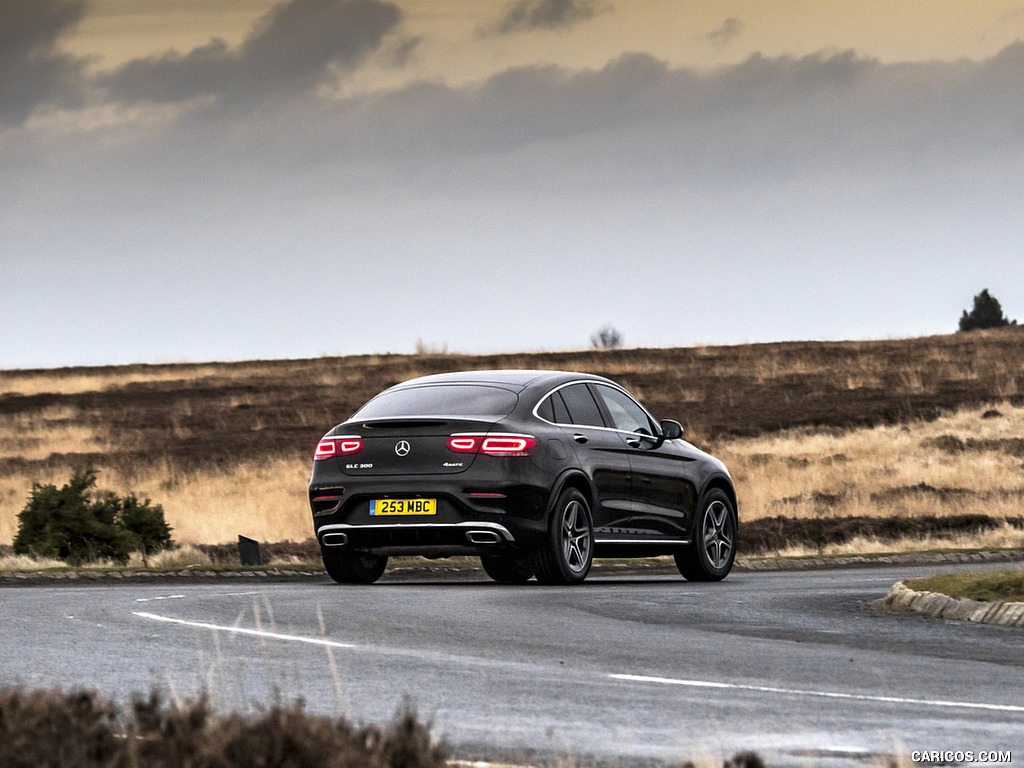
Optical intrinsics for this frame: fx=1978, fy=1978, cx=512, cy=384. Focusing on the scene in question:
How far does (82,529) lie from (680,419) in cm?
2654

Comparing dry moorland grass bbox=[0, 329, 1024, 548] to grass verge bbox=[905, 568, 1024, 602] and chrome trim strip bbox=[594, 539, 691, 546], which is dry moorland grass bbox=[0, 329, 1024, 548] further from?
grass verge bbox=[905, 568, 1024, 602]

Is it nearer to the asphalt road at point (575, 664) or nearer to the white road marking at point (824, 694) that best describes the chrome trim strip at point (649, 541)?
the asphalt road at point (575, 664)

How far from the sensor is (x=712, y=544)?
18609 millimetres

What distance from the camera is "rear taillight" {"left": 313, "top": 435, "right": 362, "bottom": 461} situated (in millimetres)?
16469

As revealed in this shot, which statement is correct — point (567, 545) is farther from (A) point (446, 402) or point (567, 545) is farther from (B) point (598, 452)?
(A) point (446, 402)

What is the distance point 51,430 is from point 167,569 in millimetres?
32743

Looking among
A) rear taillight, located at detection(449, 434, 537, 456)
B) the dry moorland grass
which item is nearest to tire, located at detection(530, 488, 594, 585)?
rear taillight, located at detection(449, 434, 537, 456)

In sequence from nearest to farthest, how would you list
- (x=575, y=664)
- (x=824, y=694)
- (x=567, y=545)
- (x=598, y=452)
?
(x=824, y=694) → (x=575, y=664) → (x=567, y=545) → (x=598, y=452)

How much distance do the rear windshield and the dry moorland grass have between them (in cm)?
1244

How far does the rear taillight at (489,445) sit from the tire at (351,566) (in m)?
1.55

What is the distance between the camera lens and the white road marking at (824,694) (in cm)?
893

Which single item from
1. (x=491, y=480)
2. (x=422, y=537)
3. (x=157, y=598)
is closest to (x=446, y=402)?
(x=491, y=480)

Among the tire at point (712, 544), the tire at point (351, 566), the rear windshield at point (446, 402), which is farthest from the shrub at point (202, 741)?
the tire at point (712, 544)

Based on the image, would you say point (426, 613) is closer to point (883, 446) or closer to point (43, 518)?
point (43, 518)
